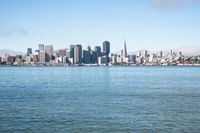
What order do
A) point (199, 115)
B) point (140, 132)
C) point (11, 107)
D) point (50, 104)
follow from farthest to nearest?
point (50, 104), point (11, 107), point (199, 115), point (140, 132)

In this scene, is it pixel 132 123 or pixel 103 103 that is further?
pixel 103 103

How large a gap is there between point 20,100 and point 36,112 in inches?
544

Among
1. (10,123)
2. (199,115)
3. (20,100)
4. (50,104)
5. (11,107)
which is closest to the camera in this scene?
(10,123)

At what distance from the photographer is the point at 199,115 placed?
44656mm

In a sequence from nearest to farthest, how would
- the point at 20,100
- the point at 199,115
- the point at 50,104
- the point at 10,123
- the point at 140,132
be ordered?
the point at 140,132, the point at 10,123, the point at 199,115, the point at 50,104, the point at 20,100

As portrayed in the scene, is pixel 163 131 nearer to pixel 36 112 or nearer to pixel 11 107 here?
pixel 36 112

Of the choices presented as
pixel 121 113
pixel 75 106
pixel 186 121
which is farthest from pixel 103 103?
pixel 186 121

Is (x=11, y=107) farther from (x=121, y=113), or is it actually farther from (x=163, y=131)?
(x=163, y=131)

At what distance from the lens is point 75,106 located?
51.8 metres

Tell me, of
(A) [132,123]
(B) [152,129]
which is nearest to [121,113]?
(A) [132,123]

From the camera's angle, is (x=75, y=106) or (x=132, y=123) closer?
(x=132, y=123)

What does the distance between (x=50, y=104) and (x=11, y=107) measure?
613 cm

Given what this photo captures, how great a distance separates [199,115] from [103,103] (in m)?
16.2

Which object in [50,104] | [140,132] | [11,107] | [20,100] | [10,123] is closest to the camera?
[140,132]
